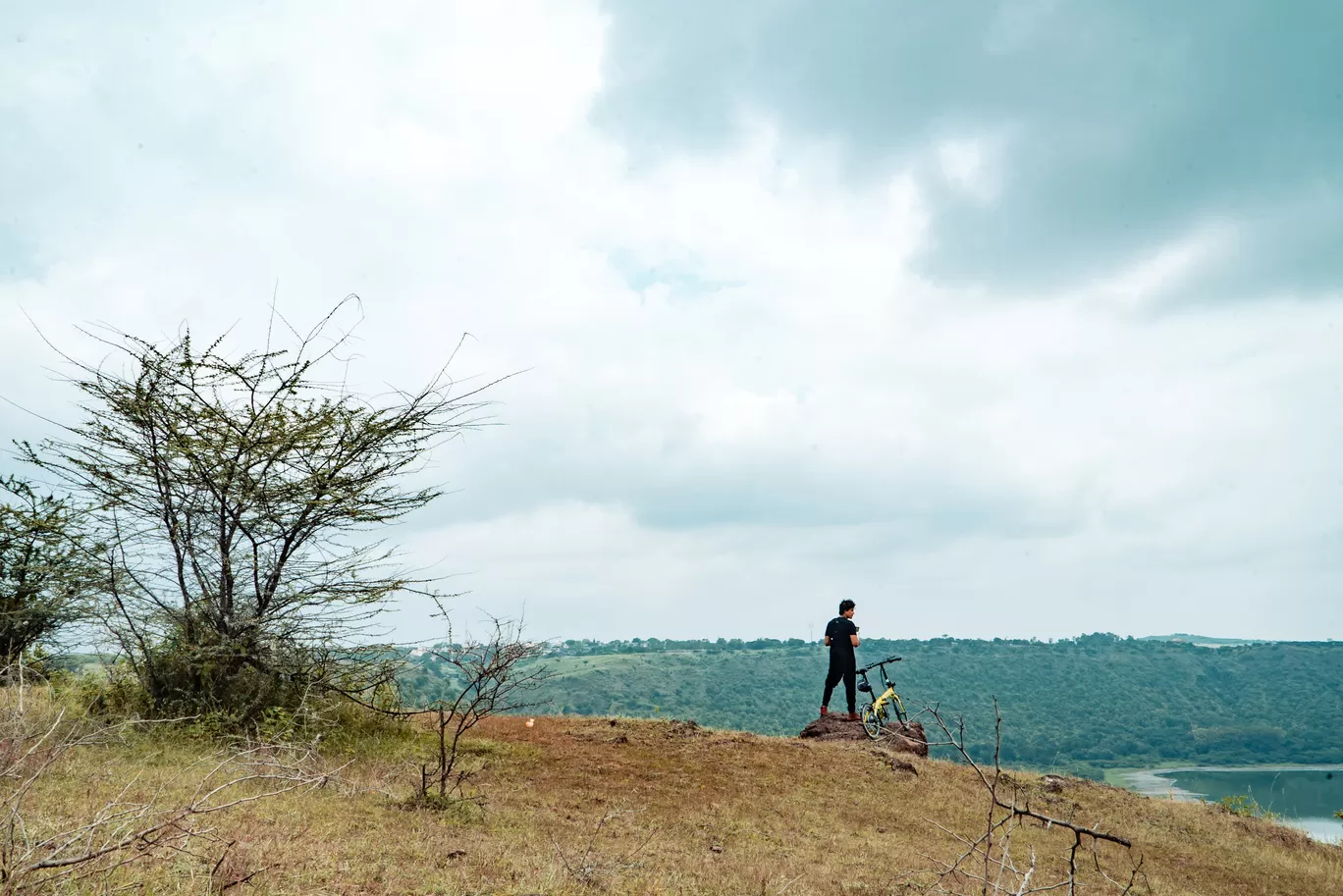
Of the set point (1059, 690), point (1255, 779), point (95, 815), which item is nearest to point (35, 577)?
point (95, 815)

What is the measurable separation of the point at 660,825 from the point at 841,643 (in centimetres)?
783

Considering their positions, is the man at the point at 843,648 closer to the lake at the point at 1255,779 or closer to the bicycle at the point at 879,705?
the bicycle at the point at 879,705

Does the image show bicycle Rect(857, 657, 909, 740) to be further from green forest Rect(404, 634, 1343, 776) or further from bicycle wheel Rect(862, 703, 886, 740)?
green forest Rect(404, 634, 1343, 776)

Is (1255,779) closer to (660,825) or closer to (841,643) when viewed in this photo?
(841,643)

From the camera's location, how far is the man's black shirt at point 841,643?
16.2m

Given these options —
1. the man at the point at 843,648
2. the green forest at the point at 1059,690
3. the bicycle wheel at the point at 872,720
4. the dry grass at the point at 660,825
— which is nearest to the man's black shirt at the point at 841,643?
the man at the point at 843,648

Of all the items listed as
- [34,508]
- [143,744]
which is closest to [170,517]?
[143,744]

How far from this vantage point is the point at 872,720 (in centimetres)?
1680

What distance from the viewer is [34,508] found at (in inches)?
534

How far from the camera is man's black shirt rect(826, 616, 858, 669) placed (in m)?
16.2

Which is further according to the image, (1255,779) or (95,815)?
(1255,779)

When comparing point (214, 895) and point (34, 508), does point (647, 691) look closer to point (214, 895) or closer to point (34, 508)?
point (34, 508)

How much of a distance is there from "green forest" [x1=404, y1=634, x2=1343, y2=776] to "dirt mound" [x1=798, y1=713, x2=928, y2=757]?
44.7 m

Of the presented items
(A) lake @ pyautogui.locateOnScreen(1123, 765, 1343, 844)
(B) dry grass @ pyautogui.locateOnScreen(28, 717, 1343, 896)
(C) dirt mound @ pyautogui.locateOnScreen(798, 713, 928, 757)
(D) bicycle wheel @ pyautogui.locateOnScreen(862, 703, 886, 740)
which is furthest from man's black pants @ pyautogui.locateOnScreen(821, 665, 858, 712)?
(A) lake @ pyautogui.locateOnScreen(1123, 765, 1343, 844)
